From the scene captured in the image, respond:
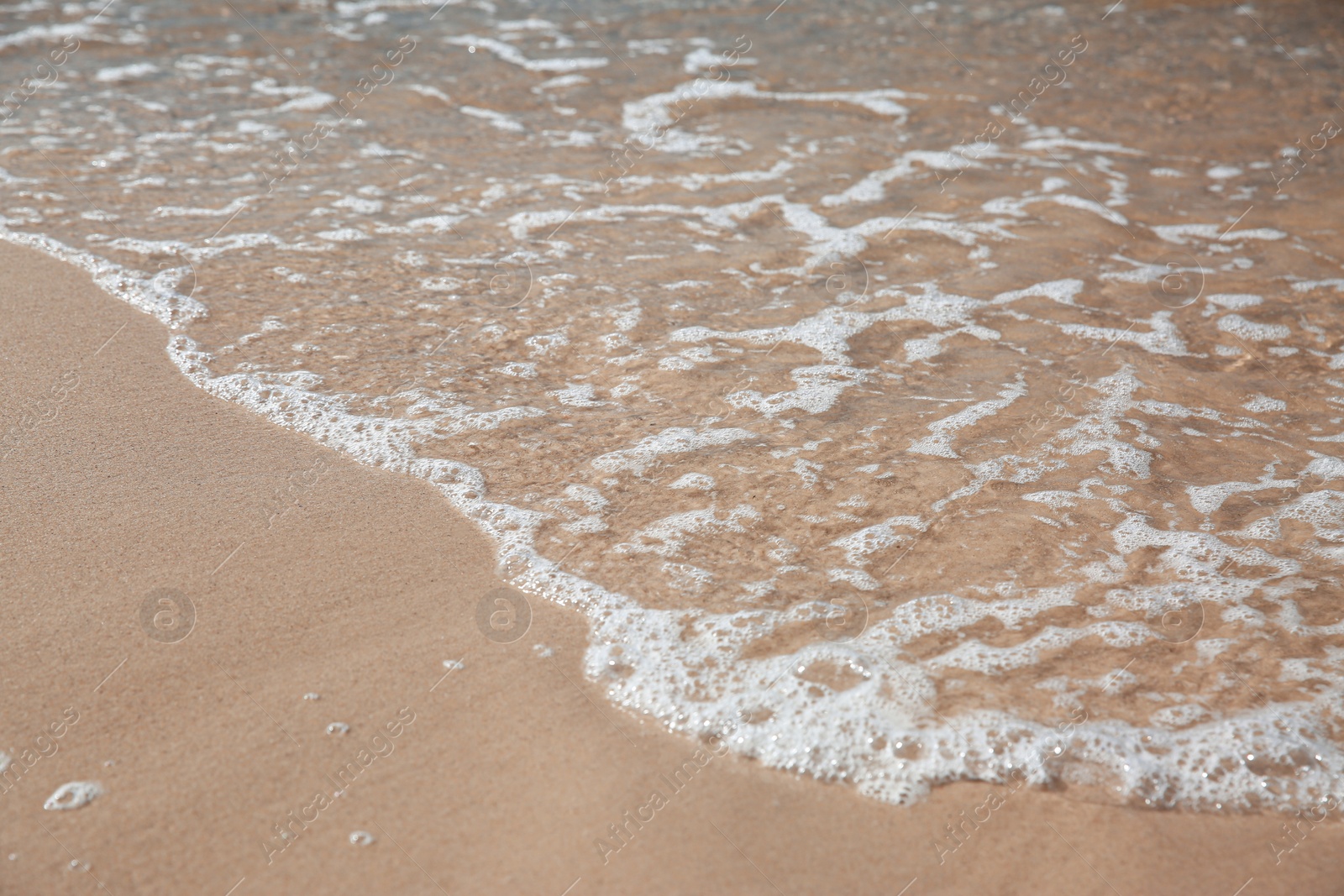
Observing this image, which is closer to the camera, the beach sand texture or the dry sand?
the dry sand

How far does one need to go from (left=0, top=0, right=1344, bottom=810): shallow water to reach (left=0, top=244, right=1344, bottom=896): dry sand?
0.13 m

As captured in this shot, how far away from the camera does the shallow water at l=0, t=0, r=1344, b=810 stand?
2240 mm

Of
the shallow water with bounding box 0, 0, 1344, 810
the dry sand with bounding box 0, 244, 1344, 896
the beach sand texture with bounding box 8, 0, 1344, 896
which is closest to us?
the dry sand with bounding box 0, 244, 1344, 896

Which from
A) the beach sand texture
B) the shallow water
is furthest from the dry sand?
the shallow water

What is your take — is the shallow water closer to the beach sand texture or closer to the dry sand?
the beach sand texture

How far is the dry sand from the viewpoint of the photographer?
1803mm

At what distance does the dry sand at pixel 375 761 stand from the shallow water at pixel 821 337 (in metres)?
0.13

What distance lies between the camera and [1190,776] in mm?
2016

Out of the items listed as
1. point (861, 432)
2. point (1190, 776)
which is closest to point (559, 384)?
point (861, 432)

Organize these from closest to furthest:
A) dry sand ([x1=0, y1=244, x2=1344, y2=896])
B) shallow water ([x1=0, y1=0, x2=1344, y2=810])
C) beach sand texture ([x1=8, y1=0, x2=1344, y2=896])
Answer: dry sand ([x1=0, y1=244, x2=1344, y2=896])
beach sand texture ([x1=8, y1=0, x2=1344, y2=896])
shallow water ([x1=0, y1=0, x2=1344, y2=810])

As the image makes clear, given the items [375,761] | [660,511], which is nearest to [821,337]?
[660,511]

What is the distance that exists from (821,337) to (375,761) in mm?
2329

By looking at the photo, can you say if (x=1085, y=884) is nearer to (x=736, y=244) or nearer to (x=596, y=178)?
(x=736, y=244)

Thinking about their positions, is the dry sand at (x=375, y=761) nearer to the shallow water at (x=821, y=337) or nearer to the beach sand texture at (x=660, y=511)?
the beach sand texture at (x=660, y=511)
